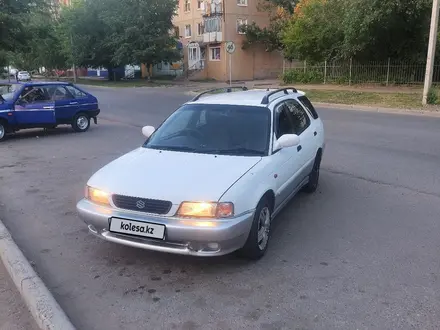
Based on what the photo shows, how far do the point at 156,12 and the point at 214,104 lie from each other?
37.2m

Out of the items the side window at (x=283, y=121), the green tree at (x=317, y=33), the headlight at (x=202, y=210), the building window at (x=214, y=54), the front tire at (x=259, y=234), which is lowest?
the front tire at (x=259, y=234)

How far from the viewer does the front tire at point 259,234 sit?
4168 millimetres

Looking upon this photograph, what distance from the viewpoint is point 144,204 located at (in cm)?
396

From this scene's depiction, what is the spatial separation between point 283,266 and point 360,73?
26180 millimetres

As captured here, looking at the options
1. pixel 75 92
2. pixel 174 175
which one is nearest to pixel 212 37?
pixel 75 92

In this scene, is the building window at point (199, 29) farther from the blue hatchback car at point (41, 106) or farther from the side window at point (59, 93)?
the side window at point (59, 93)

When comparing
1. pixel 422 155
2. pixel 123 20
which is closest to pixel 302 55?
pixel 123 20

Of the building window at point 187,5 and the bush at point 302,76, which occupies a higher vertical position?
the building window at point 187,5

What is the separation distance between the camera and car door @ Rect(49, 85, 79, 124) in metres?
12.6

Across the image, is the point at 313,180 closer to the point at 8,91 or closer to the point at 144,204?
the point at 144,204

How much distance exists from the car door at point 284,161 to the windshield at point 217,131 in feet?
0.53

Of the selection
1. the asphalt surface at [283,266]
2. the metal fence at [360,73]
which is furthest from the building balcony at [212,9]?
the asphalt surface at [283,266]

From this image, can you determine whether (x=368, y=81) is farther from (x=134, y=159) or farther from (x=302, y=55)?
(x=134, y=159)

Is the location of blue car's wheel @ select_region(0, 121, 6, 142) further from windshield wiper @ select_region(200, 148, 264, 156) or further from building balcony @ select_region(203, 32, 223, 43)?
building balcony @ select_region(203, 32, 223, 43)
